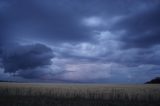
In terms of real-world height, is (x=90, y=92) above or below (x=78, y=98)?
above

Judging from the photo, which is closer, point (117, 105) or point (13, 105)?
point (13, 105)

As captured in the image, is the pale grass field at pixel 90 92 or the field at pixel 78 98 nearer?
the field at pixel 78 98

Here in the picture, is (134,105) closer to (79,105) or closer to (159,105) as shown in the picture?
(159,105)

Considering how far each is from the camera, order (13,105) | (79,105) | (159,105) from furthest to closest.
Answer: (159,105) < (79,105) < (13,105)

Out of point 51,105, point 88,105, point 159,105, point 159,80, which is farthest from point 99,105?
point 159,80

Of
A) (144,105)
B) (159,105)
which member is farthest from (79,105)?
(159,105)

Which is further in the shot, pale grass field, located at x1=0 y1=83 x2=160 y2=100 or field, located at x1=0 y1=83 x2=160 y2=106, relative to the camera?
pale grass field, located at x1=0 y1=83 x2=160 y2=100

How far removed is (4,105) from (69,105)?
6763mm

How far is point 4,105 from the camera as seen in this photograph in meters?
22.4

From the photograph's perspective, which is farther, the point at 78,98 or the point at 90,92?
the point at 90,92

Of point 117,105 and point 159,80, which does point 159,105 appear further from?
point 159,80

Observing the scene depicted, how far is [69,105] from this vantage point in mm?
23047

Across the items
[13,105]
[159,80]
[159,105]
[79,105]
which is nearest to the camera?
[13,105]

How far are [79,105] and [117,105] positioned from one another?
4.32m
